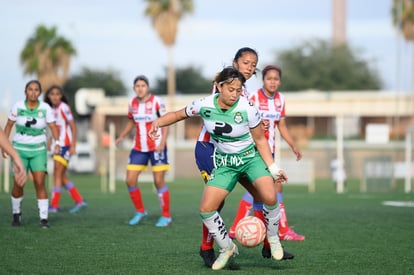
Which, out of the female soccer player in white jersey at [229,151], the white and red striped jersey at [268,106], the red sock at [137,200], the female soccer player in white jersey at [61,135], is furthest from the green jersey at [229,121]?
the female soccer player in white jersey at [61,135]

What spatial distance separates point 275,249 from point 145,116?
5426 millimetres

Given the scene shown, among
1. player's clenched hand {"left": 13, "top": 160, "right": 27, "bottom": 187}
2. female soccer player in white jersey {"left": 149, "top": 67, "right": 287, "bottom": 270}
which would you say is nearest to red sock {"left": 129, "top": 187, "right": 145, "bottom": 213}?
female soccer player in white jersey {"left": 149, "top": 67, "right": 287, "bottom": 270}

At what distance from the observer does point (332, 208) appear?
58.1 ft

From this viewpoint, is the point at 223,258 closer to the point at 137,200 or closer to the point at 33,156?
the point at 33,156

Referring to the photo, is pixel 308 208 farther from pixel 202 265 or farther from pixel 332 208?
pixel 202 265

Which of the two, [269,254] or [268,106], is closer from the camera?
[269,254]

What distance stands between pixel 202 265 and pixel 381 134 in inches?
967

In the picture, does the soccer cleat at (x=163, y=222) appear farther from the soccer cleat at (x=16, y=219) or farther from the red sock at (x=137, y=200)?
the soccer cleat at (x=16, y=219)

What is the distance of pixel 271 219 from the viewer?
8.52 m

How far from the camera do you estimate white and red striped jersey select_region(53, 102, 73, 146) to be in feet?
51.3

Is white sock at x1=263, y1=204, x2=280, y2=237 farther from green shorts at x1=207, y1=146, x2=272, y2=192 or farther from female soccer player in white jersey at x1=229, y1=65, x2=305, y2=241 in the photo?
female soccer player in white jersey at x1=229, y1=65, x2=305, y2=241

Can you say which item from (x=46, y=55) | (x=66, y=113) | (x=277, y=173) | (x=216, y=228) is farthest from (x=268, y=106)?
(x=46, y=55)

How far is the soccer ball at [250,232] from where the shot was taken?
8.04 metres

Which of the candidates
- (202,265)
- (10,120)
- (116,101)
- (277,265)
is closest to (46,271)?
(202,265)
